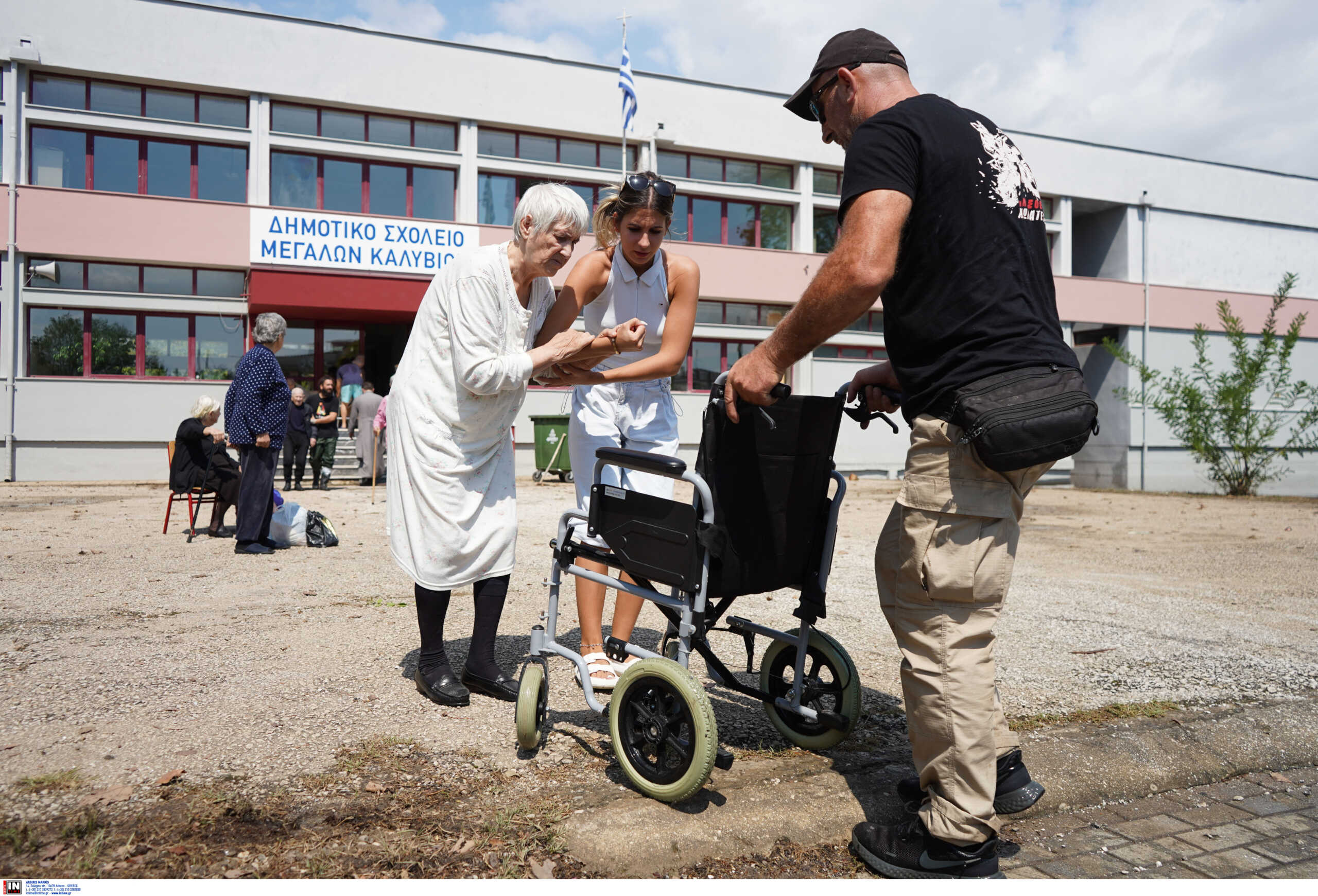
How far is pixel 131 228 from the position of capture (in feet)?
66.5

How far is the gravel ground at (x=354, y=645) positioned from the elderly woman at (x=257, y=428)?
0.35 meters

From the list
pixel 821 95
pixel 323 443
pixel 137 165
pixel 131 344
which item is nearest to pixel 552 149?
pixel 137 165

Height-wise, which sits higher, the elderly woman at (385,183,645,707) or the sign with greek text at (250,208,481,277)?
the sign with greek text at (250,208,481,277)

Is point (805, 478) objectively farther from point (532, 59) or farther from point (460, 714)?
point (532, 59)

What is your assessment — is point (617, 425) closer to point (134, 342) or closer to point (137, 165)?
point (134, 342)

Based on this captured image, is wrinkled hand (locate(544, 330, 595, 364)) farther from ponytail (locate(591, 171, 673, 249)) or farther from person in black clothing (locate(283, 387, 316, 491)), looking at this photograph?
person in black clothing (locate(283, 387, 316, 491))

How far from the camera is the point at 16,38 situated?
19375mm

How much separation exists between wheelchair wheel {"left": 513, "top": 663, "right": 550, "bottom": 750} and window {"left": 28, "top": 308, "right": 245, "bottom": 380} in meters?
20.5

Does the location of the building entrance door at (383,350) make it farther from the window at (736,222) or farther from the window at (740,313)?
the window at (736,222)

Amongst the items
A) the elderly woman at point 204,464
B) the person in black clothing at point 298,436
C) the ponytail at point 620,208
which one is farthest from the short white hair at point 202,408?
the ponytail at point 620,208

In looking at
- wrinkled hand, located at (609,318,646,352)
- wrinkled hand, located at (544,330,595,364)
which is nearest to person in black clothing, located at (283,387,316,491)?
wrinkled hand, located at (544,330,595,364)

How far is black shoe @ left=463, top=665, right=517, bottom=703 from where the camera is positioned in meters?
3.46

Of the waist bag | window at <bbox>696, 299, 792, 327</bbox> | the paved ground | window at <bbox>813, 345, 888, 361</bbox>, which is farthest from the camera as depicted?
window at <bbox>813, 345, 888, 361</bbox>

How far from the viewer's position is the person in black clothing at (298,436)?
14.8m
